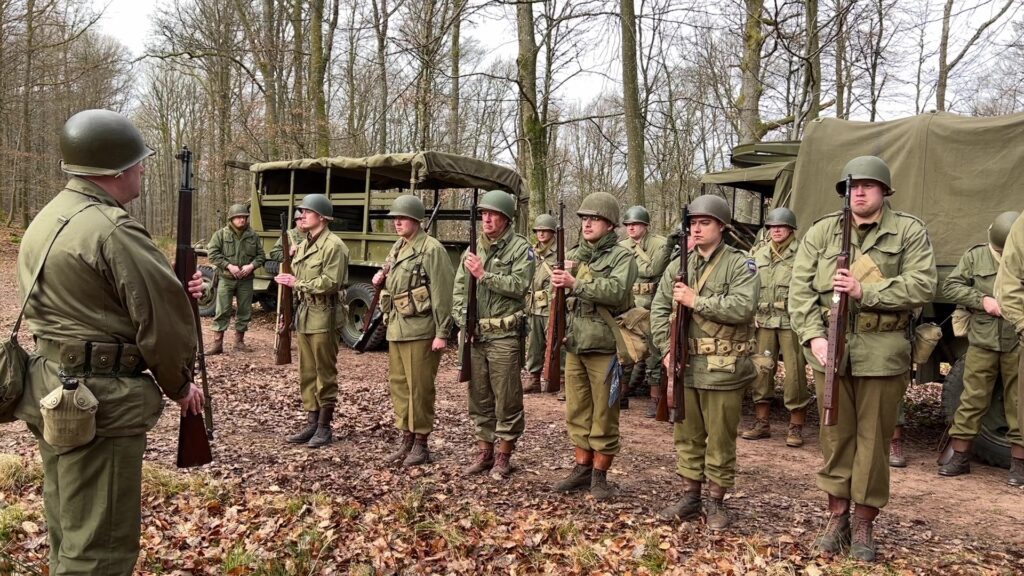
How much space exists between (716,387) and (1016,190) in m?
3.82

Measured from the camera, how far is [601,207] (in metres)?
4.87

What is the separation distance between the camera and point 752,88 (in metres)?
13.5

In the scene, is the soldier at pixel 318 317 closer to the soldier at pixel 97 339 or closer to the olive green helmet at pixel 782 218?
the soldier at pixel 97 339

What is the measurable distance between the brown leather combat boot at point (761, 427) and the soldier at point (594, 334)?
2.42m

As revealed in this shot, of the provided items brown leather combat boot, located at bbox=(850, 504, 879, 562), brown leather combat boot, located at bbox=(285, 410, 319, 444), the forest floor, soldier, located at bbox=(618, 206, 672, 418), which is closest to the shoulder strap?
the forest floor

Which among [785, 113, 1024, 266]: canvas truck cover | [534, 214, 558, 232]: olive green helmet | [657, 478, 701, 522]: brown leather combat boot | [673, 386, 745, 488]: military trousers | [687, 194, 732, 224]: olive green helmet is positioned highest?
[785, 113, 1024, 266]: canvas truck cover

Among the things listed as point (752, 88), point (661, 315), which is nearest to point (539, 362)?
point (661, 315)

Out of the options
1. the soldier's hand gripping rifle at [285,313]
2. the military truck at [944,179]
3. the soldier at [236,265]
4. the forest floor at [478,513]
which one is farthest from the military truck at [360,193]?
the military truck at [944,179]

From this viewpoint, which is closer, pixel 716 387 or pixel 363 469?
pixel 716 387

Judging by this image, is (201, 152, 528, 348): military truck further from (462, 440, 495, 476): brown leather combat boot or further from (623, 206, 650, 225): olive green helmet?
(462, 440, 495, 476): brown leather combat boot

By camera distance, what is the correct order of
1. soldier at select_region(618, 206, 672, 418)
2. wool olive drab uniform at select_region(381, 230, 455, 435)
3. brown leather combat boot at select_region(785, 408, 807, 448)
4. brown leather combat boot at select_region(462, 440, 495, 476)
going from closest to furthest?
brown leather combat boot at select_region(462, 440, 495, 476)
wool olive drab uniform at select_region(381, 230, 455, 435)
brown leather combat boot at select_region(785, 408, 807, 448)
soldier at select_region(618, 206, 672, 418)

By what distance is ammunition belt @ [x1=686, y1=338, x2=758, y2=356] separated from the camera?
14.0 ft

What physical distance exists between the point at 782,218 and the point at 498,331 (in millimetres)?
3368

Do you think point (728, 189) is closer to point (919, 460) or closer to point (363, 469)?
point (919, 460)
